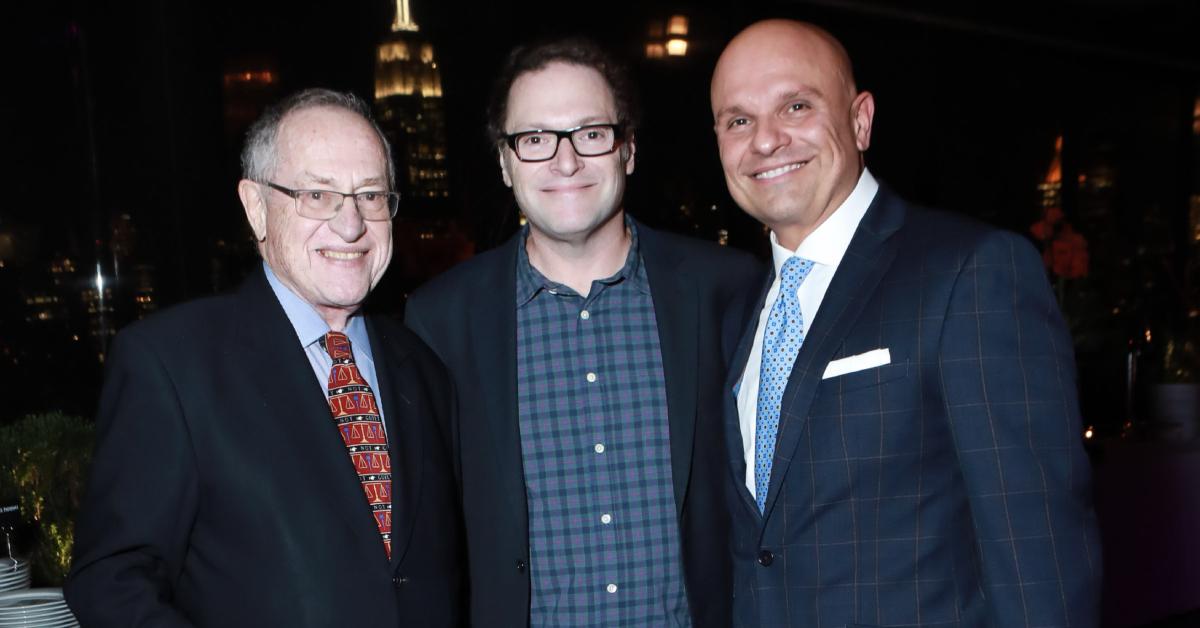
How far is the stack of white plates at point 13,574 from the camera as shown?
2172mm

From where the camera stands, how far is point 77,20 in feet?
12.5

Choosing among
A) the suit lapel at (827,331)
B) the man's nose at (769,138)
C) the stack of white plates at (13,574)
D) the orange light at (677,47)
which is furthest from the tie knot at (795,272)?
the orange light at (677,47)

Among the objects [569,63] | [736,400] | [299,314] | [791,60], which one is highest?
[569,63]

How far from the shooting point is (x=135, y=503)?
60.9 inches

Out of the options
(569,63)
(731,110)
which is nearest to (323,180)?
(569,63)

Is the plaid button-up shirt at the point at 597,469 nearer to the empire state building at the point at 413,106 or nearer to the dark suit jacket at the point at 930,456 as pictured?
the dark suit jacket at the point at 930,456

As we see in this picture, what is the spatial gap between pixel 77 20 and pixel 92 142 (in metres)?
0.48

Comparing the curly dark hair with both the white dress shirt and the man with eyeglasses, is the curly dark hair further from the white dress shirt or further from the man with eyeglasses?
the white dress shirt

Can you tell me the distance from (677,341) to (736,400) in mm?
262

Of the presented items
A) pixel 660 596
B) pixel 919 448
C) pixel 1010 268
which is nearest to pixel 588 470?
pixel 660 596

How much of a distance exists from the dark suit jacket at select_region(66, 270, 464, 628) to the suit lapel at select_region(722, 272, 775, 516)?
63 cm

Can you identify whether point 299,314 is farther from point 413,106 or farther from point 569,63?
point 413,106

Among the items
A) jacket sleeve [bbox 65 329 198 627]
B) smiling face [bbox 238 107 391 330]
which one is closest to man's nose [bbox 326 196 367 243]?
smiling face [bbox 238 107 391 330]

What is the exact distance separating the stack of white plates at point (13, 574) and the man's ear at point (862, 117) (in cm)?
209
